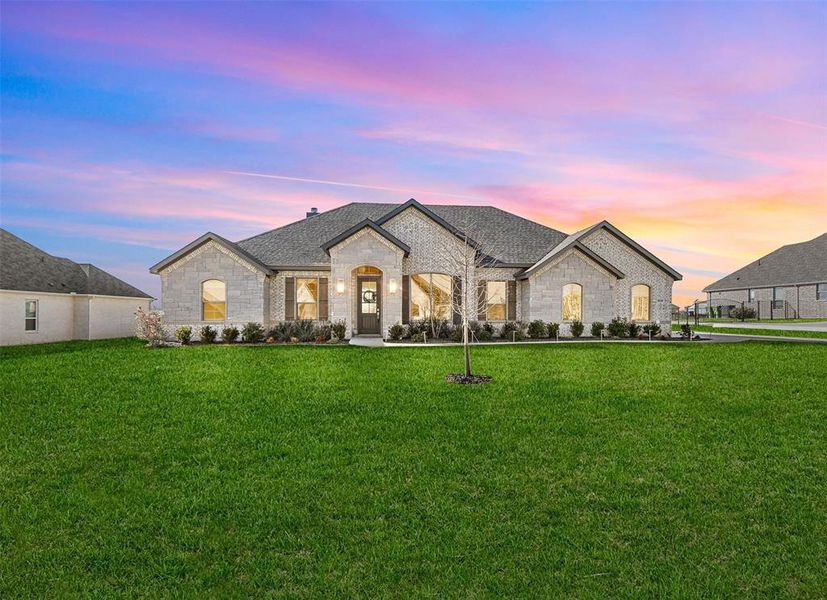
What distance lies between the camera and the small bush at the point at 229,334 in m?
22.2

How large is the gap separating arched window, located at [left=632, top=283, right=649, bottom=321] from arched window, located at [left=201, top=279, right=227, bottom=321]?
19992 mm

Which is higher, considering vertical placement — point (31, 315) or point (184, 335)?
point (31, 315)

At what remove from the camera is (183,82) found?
1739cm

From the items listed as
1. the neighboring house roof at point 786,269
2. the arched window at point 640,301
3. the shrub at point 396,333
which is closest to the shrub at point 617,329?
the arched window at point 640,301

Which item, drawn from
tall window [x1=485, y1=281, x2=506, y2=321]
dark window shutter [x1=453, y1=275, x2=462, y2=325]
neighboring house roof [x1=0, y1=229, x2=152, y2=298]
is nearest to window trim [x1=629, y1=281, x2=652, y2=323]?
tall window [x1=485, y1=281, x2=506, y2=321]

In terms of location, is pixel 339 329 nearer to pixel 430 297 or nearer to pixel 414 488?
pixel 430 297

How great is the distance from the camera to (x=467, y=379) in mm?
12406

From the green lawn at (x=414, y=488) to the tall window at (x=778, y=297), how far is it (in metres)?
42.0

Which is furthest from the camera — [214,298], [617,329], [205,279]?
[617,329]

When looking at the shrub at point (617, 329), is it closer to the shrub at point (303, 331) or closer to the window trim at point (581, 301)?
the window trim at point (581, 301)

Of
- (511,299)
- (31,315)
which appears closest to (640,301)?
(511,299)

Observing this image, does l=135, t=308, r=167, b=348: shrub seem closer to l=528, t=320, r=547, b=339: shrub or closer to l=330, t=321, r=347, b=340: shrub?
l=330, t=321, r=347, b=340: shrub

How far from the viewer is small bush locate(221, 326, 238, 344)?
22.2 metres

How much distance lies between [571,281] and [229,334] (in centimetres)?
1593
